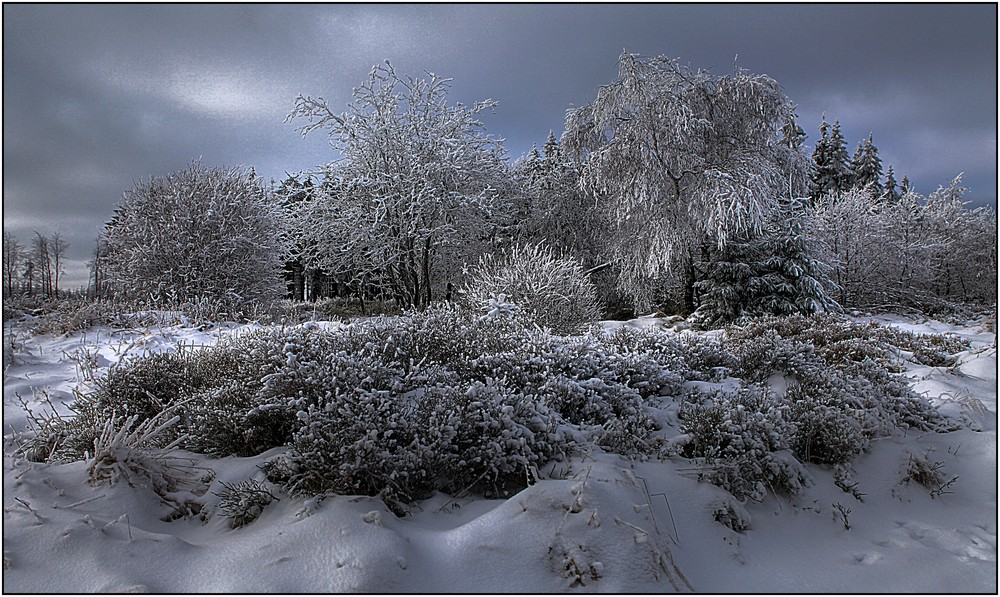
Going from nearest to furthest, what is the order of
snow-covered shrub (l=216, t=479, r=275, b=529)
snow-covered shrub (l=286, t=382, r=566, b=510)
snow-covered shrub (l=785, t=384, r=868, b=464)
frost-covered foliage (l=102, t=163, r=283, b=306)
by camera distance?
snow-covered shrub (l=216, t=479, r=275, b=529)
snow-covered shrub (l=286, t=382, r=566, b=510)
snow-covered shrub (l=785, t=384, r=868, b=464)
frost-covered foliage (l=102, t=163, r=283, b=306)

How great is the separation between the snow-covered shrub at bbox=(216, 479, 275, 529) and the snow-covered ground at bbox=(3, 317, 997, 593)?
0.05 metres

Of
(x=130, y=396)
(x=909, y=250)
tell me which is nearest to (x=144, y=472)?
(x=130, y=396)

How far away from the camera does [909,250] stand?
58.5 ft

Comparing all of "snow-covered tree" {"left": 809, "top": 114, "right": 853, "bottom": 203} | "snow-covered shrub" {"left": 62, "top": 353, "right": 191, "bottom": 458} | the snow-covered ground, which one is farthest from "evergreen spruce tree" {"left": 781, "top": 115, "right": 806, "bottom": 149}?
"snow-covered tree" {"left": 809, "top": 114, "right": 853, "bottom": 203}

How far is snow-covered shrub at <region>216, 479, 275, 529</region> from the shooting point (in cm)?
238

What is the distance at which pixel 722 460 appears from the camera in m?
3.01

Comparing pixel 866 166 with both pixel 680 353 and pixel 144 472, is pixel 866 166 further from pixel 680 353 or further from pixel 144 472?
Answer: pixel 144 472

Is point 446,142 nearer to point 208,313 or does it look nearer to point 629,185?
point 629,185

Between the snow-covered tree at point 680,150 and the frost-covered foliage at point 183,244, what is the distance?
9.39m

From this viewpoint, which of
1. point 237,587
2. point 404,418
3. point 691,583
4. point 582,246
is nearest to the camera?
point 237,587

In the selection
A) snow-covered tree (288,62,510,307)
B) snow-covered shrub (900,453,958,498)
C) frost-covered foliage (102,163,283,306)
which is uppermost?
snow-covered tree (288,62,510,307)

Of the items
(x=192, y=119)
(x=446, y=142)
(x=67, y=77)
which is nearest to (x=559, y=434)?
(x=192, y=119)

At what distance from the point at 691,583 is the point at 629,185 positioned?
12301 mm

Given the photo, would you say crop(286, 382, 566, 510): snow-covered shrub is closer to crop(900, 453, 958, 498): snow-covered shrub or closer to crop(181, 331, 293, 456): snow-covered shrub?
crop(181, 331, 293, 456): snow-covered shrub
